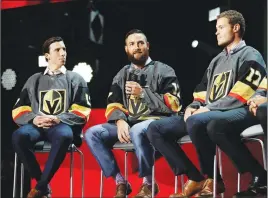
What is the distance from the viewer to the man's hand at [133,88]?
177 inches

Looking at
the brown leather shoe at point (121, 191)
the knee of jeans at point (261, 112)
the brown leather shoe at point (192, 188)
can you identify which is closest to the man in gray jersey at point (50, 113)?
the brown leather shoe at point (121, 191)

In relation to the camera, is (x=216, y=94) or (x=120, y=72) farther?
(x=120, y=72)

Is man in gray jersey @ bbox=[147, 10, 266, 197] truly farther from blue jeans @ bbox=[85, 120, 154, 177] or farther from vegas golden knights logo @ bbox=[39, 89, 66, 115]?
vegas golden knights logo @ bbox=[39, 89, 66, 115]

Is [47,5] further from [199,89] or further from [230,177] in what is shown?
[230,177]

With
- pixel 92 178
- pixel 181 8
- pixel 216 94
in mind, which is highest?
pixel 181 8

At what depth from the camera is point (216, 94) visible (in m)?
4.14

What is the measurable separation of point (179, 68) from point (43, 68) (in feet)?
4.20

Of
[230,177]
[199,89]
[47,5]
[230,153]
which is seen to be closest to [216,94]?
[199,89]

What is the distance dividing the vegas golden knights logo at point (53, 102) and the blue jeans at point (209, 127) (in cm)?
129

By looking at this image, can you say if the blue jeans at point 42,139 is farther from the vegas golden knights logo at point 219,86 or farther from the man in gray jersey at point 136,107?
Result: the vegas golden knights logo at point 219,86

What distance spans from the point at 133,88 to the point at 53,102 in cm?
72

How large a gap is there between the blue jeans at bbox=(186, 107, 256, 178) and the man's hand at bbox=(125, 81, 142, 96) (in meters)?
0.72

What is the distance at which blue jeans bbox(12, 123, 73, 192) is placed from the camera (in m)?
4.38

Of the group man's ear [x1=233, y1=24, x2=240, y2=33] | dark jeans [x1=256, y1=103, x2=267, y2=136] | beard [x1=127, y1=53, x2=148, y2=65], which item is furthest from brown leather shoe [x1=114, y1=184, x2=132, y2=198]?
man's ear [x1=233, y1=24, x2=240, y2=33]
